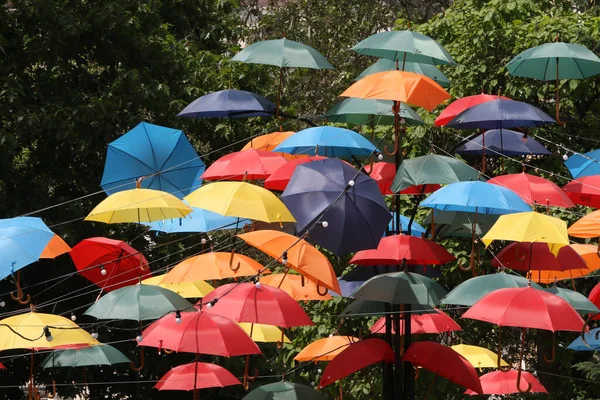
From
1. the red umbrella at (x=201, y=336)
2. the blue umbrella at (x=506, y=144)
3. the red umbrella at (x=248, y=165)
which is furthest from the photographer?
the blue umbrella at (x=506, y=144)

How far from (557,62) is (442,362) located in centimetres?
358

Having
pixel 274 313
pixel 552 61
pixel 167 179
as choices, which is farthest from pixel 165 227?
pixel 552 61

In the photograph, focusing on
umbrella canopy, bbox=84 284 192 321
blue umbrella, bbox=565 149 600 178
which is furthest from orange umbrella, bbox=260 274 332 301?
blue umbrella, bbox=565 149 600 178

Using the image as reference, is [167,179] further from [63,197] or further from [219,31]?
[219,31]

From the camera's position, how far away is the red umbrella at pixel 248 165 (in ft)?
41.0

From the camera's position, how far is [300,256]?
10.4m

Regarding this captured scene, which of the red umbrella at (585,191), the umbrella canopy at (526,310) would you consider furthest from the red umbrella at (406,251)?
the red umbrella at (585,191)

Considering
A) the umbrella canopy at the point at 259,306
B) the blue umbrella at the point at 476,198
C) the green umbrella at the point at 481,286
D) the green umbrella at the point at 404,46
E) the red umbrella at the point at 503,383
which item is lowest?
the red umbrella at the point at 503,383

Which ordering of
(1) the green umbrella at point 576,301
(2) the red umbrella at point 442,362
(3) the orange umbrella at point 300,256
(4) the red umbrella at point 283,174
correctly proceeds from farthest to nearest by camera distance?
1. (4) the red umbrella at point 283,174
2. (1) the green umbrella at point 576,301
3. (2) the red umbrella at point 442,362
4. (3) the orange umbrella at point 300,256

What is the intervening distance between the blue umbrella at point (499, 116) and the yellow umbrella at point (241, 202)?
2.46 metres

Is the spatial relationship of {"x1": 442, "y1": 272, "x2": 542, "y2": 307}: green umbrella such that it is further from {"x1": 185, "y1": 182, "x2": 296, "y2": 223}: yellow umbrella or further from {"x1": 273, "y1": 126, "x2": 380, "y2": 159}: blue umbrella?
{"x1": 185, "y1": 182, "x2": 296, "y2": 223}: yellow umbrella

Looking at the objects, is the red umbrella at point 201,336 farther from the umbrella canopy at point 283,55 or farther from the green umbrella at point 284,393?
the umbrella canopy at point 283,55

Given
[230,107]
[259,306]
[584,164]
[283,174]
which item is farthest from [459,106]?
[259,306]

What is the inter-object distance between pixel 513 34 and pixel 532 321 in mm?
6687
